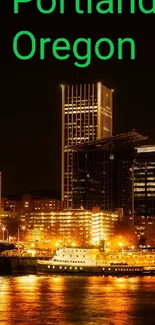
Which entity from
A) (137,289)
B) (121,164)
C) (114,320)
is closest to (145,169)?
(121,164)

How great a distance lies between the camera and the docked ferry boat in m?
65.6

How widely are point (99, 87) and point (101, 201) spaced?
64.8ft

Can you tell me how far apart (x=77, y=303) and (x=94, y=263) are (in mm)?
28617

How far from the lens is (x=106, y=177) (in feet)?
456

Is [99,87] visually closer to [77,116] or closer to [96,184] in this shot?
[77,116]

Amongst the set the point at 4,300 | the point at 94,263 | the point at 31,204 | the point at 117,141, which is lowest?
the point at 4,300

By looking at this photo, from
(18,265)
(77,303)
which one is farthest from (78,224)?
(77,303)

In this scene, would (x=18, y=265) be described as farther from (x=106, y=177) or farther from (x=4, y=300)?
(x=106, y=177)

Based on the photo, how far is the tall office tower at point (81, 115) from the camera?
138 meters

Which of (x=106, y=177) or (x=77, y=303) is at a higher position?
(x=106, y=177)

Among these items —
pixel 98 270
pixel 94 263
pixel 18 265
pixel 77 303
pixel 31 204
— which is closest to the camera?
pixel 77 303

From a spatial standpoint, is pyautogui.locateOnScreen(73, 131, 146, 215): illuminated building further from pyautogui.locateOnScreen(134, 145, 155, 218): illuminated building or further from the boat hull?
the boat hull

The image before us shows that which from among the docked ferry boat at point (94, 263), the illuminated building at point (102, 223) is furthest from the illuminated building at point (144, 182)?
the docked ferry boat at point (94, 263)

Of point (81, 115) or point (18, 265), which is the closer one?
point (18, 265)
